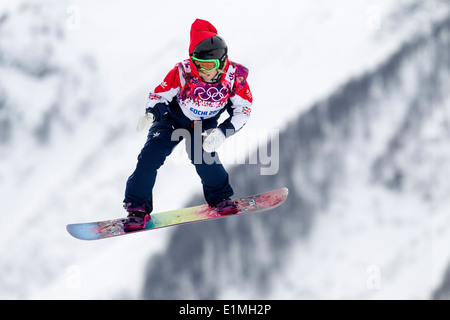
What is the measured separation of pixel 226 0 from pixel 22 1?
6.83 feet

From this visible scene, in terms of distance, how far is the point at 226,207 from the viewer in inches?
132

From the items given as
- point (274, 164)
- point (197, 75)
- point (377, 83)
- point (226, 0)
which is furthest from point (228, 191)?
point (377, 83)

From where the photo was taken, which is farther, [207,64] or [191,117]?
[191,117]

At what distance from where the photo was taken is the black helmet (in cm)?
295

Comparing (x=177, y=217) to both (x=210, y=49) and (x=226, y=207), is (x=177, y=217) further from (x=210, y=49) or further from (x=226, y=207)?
(x=210, y=49)

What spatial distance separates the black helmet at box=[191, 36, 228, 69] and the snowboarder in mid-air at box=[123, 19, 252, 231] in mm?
73

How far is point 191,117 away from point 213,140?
25cm

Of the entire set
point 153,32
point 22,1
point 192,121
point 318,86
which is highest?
point 22,1

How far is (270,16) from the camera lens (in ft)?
18.2

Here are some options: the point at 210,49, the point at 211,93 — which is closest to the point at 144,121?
the point at 211,93

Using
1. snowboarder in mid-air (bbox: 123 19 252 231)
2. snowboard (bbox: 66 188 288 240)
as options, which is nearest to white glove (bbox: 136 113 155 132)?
snowboarder in mid-air (bbox: 123 19 252 231)

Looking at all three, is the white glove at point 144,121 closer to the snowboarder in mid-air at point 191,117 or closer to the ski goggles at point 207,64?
the snowboarder in mid-air at point 191,117

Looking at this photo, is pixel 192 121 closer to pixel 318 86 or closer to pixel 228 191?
pixel 228 191

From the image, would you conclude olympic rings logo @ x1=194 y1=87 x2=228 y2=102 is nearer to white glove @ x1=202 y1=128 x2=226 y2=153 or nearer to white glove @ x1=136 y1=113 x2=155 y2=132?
white glove @ x1=202 y1=128 x2=226 y2=153
